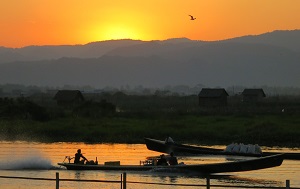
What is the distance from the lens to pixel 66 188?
37344 millimetres

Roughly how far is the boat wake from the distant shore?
55.1ft

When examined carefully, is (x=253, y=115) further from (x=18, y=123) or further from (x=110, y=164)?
(x=110, y=164)

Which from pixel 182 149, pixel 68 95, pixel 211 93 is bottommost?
pixel 182 149

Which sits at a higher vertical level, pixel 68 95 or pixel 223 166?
pixel 68 95

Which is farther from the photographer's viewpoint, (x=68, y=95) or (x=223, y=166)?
(x=68, y=95)

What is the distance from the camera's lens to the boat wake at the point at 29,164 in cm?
4736

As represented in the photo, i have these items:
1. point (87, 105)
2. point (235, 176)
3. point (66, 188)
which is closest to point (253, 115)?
point (87, 105)

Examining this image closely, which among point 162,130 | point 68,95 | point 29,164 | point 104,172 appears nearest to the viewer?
point 104,172

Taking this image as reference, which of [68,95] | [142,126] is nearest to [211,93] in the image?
[68,95]

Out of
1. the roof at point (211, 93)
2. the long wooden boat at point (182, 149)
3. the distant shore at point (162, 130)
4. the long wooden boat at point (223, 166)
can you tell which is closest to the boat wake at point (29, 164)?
the long wooden boat at point (223, 166)

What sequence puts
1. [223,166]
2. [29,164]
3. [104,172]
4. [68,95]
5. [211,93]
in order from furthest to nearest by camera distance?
[68,95] < [211,93] < [29,164] < [104,172] < [223,166]

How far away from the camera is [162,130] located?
71.4 meters

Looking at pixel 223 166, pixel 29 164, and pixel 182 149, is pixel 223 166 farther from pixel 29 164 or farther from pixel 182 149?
pixel 29 164

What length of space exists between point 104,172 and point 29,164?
7322mm
